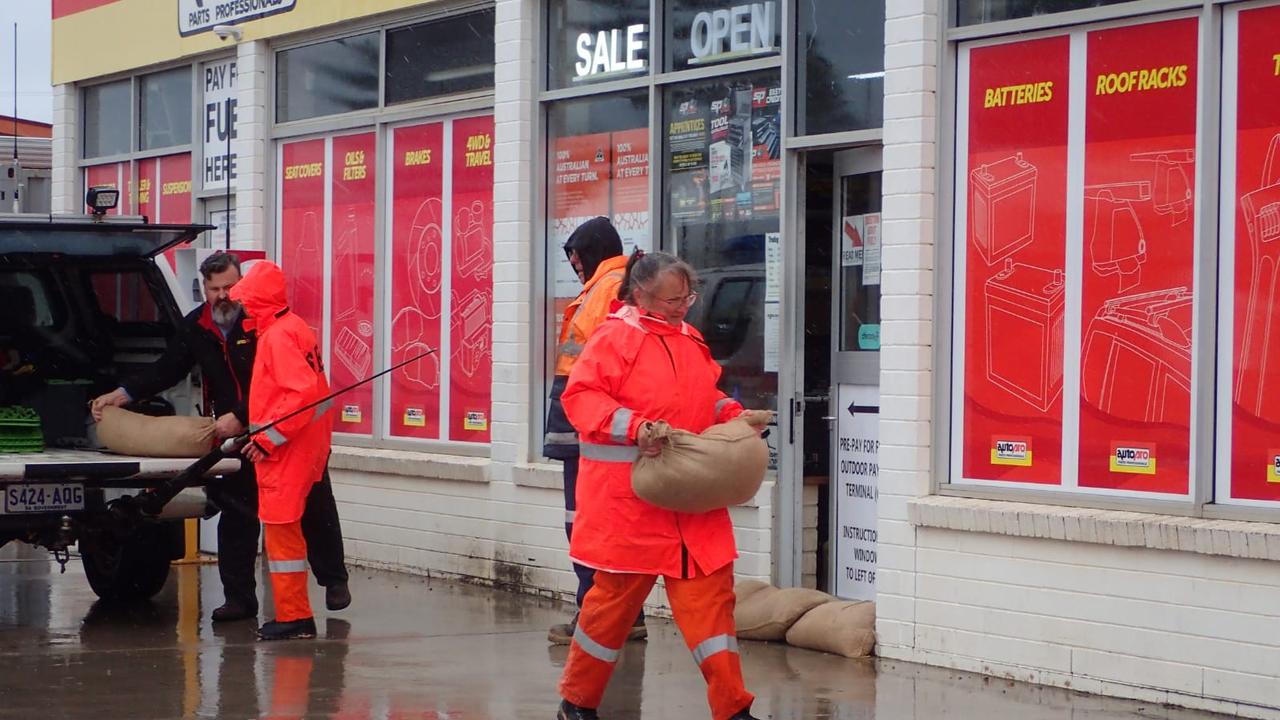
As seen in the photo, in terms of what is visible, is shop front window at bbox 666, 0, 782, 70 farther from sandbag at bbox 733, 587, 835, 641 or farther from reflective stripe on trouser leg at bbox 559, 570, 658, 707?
reflective stripe on trouser leg at bbox 559, 570, 658, 707

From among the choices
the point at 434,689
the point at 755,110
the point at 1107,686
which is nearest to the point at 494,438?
the point at 755,110

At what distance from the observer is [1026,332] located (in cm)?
818

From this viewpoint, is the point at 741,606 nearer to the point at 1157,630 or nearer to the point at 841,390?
the point at 841,390

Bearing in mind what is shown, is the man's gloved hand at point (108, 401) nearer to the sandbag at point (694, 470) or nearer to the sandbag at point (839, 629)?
the sandbag at point (839, 629)

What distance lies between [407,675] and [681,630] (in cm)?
199

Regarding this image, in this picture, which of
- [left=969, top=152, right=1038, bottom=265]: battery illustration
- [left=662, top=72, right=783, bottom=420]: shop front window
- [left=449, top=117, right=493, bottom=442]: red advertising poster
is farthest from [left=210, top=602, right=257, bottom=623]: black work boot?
[left=969, top=152, right=1038, bottom=265]: battery illustration

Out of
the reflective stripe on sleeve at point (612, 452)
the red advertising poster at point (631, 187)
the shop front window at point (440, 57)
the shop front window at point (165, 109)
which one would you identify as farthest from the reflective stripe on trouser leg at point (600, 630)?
the shop front window at point (165, 109)

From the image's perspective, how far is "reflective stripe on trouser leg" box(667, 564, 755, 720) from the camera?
6.52 meters

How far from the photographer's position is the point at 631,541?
6574mm

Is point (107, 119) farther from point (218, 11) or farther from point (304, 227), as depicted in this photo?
point (304, 227)

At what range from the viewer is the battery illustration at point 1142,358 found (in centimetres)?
761

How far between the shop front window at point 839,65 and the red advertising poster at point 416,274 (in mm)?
3373

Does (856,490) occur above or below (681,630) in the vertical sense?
above

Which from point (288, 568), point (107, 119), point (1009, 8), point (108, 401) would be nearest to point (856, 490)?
point (1009, 8)
